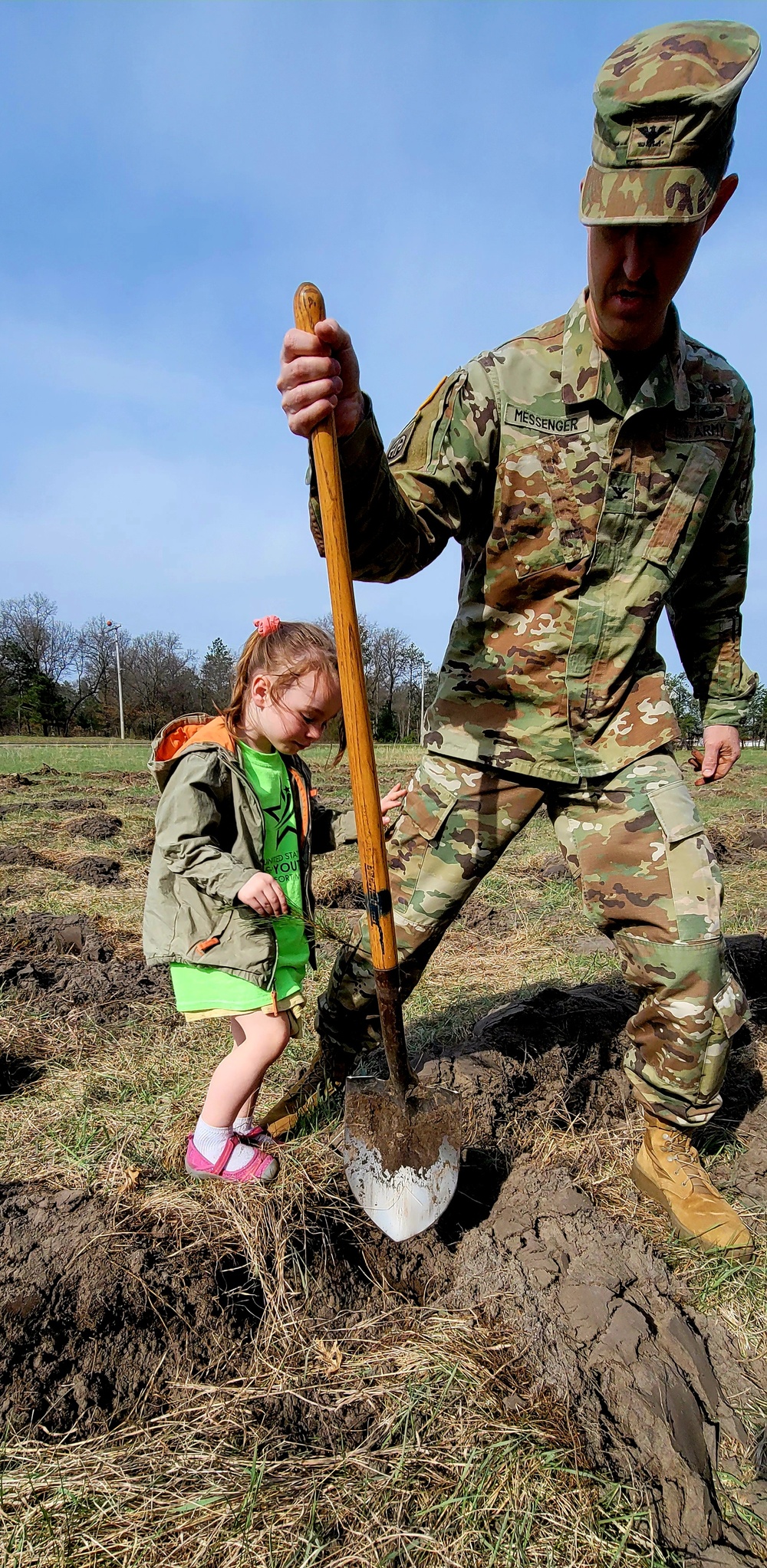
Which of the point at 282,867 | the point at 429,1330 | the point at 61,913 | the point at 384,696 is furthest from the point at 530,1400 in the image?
the point at 384,696

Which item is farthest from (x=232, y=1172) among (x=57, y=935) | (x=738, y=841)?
(x=738, y=841)

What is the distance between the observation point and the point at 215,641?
79.8 m

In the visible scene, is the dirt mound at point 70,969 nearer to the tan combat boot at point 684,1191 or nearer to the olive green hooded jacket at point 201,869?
the olive green hooded jacket at point 201,869

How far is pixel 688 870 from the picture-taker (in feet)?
7.91

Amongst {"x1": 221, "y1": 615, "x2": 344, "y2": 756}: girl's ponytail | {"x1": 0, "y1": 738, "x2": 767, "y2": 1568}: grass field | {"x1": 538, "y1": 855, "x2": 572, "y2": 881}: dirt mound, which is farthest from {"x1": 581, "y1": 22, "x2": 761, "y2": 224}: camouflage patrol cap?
{"x1": 538, "y1": 855, "x2": 572, "y2": 881}: dirt mound

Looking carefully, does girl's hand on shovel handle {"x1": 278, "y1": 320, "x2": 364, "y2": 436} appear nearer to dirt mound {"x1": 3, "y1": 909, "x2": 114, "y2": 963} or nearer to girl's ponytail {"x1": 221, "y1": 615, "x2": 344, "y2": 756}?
girl's ponytail {"x1": 221, "y1": 615, "x2": 344, "y2": 756}

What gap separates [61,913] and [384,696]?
228ft

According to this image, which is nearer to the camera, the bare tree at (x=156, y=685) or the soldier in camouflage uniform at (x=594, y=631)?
the soldier in camouflage uniform at (x=594, y=631)

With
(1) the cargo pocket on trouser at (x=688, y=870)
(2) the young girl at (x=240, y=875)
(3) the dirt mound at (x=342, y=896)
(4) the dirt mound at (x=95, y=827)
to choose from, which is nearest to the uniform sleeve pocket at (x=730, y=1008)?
(1) the cargo pocket on trouser at (x=688, y=870)

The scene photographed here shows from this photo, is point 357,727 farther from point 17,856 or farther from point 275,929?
point 17,856

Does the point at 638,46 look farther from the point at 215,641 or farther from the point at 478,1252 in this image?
the point at 215,641

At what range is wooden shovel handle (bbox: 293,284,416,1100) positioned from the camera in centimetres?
187

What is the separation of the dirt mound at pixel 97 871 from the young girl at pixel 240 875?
13.5ft

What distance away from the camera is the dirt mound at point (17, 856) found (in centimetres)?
686
